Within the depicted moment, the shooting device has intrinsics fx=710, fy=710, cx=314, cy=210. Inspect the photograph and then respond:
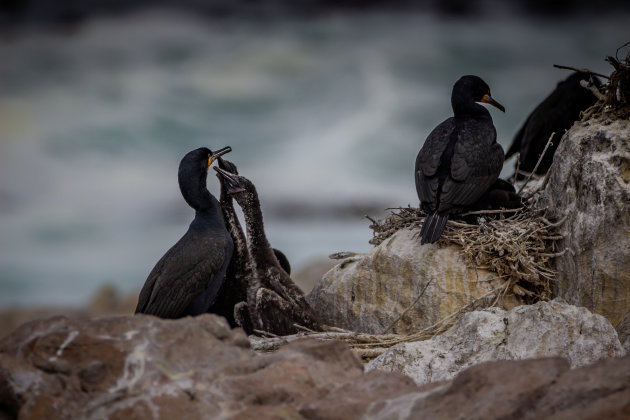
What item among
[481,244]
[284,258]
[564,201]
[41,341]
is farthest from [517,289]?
[41,341]

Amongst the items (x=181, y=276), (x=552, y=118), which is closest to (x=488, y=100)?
(x=552, y=118)

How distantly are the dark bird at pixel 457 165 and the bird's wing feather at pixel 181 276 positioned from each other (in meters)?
2.04

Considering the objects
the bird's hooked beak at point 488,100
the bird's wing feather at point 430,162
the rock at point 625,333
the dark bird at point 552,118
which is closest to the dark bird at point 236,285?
the bird's wing feather at point 430,162

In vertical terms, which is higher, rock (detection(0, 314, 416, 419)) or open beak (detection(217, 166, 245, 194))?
open beak (detection(217, 166, 245, 194))

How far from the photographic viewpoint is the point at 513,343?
15.6 feet

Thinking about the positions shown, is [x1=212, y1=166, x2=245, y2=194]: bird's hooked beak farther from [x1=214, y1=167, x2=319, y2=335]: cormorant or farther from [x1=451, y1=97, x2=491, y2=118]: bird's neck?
[x1=451, y1=97, x2=491, y2=118]: bird's neck

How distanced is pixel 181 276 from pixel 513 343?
2.80 metres

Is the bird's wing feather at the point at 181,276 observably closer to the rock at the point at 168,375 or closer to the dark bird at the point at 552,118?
the rock at the point at 168,375

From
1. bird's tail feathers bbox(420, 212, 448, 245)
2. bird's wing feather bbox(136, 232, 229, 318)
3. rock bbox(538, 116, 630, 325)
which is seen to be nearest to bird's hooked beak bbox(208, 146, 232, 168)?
bird's wing feather bbox(136, 232, 229, 318)

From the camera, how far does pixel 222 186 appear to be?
7.53m

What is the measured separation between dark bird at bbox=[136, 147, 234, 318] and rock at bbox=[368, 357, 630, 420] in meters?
3.30

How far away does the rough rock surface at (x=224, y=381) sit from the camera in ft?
9.12

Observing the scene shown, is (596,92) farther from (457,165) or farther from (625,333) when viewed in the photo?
(625,333)

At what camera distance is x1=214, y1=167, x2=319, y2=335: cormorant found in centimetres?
688
